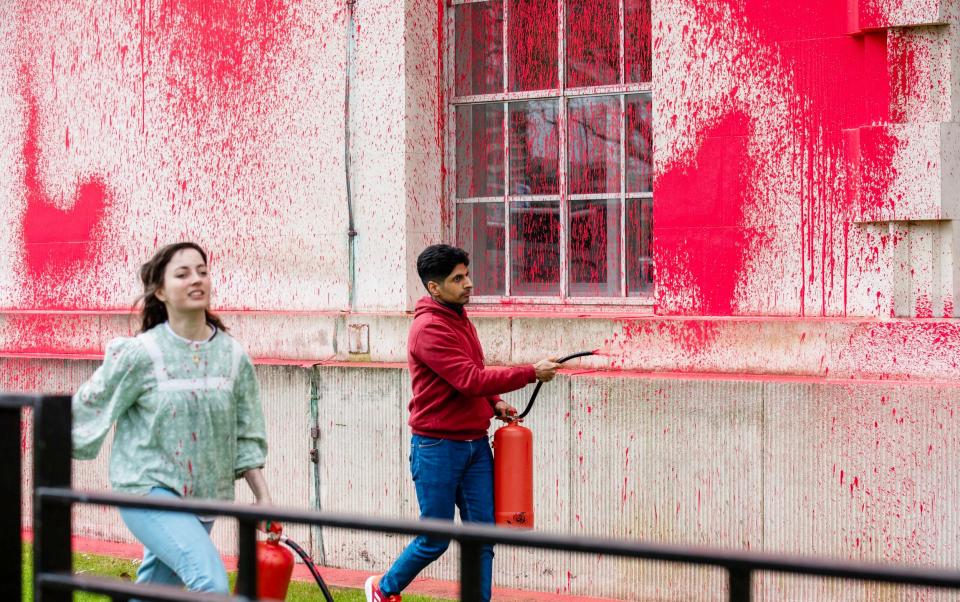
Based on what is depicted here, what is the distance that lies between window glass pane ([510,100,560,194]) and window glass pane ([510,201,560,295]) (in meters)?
0.12

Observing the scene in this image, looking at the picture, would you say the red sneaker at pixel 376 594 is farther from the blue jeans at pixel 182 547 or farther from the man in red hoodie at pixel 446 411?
the blue jeans at pixel 182 547

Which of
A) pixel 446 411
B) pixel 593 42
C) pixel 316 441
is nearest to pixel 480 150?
pixel 593 42

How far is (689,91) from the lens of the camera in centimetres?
659

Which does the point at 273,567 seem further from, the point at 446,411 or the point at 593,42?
the point at 593,42

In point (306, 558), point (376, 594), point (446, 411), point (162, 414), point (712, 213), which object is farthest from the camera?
point (712, 213)

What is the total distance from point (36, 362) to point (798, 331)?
528 centimetres

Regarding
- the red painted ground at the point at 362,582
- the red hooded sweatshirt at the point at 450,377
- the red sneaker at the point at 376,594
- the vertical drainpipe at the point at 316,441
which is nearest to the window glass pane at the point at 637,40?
the red hooded sweatshirt at the point at 450,377

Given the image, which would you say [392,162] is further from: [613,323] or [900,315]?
[900,315]

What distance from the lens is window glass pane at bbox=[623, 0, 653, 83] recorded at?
23.0 ft

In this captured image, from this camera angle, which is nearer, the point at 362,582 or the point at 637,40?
the point at 362,582

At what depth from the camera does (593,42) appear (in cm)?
718

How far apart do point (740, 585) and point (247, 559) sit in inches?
43.6

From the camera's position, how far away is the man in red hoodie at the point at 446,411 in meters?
5.36

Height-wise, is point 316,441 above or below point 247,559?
below
